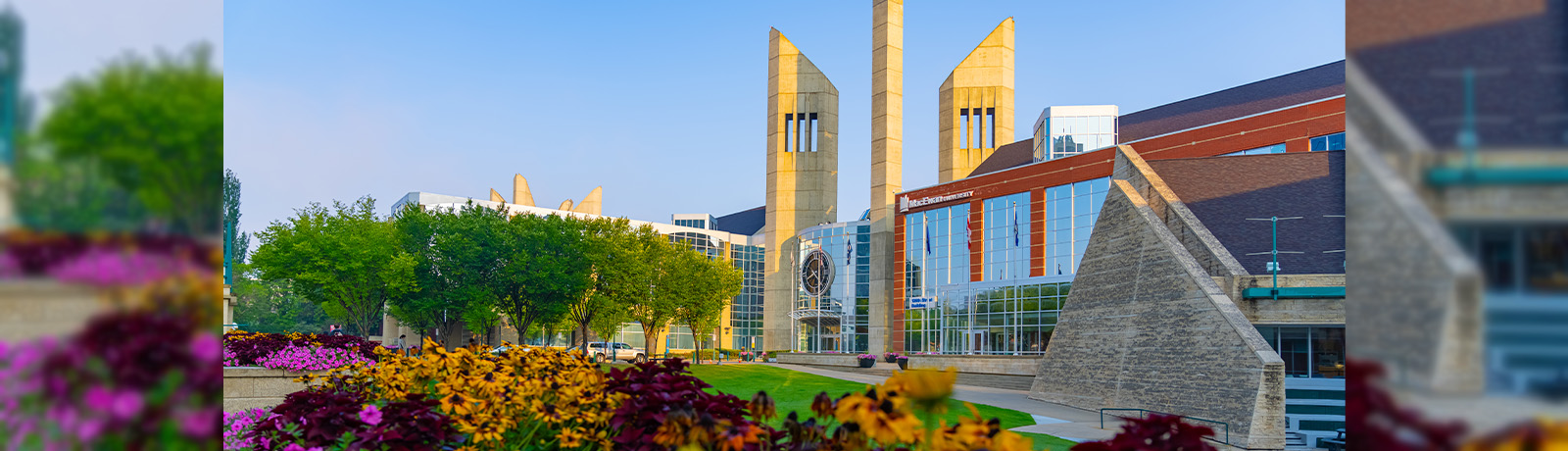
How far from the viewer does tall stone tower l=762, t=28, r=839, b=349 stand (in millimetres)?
71062

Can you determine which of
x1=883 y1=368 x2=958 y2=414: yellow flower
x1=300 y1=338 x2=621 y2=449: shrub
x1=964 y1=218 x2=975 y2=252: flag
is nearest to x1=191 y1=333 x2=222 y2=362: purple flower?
x1=883 y1=368 x2=958 y2=414: yellow flower

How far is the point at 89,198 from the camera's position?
136 cm

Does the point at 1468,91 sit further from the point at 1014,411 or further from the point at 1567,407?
the point at 1014,411

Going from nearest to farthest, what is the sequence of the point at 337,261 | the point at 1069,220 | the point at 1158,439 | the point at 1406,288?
1. the point at 1406,288
2. the point at 1158,439
3. the point at 337,261
4. the point at 1069,220

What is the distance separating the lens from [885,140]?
219 ft

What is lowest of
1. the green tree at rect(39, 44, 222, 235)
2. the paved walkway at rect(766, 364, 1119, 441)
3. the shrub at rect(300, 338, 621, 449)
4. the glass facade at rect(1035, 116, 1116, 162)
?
the paved walkway at rect(766, 364, 1119, 441)

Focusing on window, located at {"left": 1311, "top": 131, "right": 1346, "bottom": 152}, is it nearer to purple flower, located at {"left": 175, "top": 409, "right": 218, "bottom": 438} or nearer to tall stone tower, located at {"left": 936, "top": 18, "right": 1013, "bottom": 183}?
tall stone tower, located at {"left": 936, "top": 18, "right": 1013, "bottom": 183}

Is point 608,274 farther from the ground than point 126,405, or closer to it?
closer to it

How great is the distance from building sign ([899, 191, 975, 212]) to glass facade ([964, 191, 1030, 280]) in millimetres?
1678

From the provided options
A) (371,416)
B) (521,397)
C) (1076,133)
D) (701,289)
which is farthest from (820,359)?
(371,416)

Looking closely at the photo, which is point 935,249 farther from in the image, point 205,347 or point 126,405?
point 126,405

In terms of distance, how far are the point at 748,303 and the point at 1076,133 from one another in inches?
1754

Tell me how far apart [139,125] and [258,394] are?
1258 cm

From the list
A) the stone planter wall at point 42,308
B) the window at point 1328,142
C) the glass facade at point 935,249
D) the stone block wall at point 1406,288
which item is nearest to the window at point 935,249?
the glass facade at point 935,249
